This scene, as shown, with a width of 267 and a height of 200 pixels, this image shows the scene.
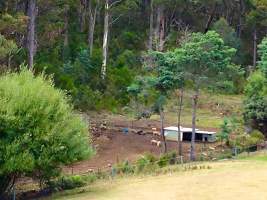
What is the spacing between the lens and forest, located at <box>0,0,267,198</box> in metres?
26.0

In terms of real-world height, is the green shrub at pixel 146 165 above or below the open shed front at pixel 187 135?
below

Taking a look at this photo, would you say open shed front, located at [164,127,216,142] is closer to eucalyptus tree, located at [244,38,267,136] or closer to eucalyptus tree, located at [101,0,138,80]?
eucalyptus tree, located at [244,38,267,136]

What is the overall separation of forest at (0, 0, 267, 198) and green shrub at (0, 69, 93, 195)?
44 millimetres

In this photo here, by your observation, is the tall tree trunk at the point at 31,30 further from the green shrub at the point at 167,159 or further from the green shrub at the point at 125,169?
the green shrub at the point at 125,169

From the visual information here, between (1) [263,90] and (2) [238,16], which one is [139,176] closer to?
(1) [263,90]

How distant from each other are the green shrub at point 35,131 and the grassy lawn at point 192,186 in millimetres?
1780

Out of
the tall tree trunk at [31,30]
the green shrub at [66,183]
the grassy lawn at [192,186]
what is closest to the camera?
the grassy lawn at [192,186]

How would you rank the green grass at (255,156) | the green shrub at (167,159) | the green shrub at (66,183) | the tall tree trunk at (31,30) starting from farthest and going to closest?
the tall tree trunk at (31,30) → the green grass at (255,156) → the green shrub at (167,159) → the green shrub at (66,183)

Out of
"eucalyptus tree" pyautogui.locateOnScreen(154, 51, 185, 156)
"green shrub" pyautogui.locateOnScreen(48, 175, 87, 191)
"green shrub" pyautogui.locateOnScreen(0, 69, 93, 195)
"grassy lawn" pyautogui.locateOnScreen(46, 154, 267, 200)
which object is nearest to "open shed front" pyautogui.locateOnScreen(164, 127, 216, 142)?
"eucalyptus tree" pyautogui.locateOnScreen(154, 51, 185, 156)

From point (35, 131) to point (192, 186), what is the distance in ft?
22.7

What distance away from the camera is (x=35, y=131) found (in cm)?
2517

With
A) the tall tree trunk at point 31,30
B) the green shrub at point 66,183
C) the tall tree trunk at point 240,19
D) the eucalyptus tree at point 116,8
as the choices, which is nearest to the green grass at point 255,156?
the green shrub at point 66,183

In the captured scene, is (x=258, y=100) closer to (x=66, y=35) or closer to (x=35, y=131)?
(x=35, y=131)

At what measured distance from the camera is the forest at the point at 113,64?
85.2 feet
